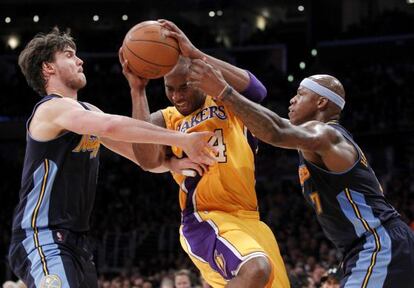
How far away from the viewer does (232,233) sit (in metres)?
5.49

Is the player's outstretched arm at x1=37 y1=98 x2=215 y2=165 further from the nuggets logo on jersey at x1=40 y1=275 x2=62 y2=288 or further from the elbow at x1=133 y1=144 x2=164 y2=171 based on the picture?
the nuggets logo on jersey at x1=40 y1=275 x2=62 y2=288

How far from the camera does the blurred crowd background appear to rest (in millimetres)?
19812

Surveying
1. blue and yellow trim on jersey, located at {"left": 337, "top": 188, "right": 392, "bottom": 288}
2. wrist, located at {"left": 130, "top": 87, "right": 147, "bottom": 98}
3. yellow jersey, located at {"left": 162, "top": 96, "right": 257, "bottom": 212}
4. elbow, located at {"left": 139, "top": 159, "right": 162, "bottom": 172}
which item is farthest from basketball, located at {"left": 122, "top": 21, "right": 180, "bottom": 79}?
blue and yellow trim on jersey, located at {"left": 337, "top": 188, "right": 392, "bottom": 288}

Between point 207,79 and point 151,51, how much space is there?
1.77ft

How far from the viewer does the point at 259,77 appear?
2588 centimetres

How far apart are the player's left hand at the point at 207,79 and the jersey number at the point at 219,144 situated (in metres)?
0.77

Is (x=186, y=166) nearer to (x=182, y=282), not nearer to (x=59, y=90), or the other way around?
(x=59, y=90)

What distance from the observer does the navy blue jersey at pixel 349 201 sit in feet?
17.4

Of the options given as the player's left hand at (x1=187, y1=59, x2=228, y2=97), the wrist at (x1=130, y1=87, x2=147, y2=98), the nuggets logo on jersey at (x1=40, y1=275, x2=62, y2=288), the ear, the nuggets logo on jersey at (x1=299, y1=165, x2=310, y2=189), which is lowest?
the nuggets logo on jersey at (x1=40, y1=275, x2=62, y2=288)

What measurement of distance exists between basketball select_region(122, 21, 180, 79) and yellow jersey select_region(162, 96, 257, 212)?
2.06 ft

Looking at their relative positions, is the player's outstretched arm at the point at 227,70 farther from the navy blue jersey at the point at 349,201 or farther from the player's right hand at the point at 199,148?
the navy blue jersey at the point at 349,201

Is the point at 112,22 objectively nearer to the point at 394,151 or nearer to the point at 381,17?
the point at 381,17

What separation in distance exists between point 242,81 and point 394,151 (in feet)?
56.2

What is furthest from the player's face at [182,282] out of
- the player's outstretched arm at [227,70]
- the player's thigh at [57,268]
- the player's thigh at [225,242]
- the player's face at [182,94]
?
the player's thigh at [57,268]
